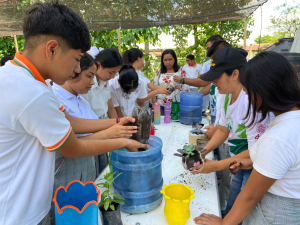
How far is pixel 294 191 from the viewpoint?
109 cm

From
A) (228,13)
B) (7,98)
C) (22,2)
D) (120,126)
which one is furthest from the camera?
(228,13)

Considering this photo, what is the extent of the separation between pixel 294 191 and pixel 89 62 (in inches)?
72.5

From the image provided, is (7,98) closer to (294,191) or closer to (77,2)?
(294,191)

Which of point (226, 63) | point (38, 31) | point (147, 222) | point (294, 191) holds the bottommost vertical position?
point (147, 222)

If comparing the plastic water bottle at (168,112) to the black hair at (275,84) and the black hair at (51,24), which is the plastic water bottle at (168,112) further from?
the black hair at (51,24)

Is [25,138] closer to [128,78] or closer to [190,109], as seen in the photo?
[128,78]

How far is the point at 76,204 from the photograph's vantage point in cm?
115

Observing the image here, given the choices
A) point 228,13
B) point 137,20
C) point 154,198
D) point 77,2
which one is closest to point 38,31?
point 154,198

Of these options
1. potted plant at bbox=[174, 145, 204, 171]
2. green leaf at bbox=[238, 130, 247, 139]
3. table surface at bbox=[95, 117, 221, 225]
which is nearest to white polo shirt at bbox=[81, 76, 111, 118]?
table surface at bbox=[95, 117, 221, 225]

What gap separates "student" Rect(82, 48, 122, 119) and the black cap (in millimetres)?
1233

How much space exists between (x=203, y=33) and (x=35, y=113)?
8.40m

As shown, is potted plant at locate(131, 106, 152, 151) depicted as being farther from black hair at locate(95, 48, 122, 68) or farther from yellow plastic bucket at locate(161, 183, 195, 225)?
black hair at locate(95, 48, 122, 68)

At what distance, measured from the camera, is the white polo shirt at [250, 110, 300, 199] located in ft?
3.28

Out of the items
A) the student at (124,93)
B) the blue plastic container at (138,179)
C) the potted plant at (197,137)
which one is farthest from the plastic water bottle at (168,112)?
the blue plastic container at (138,179)
